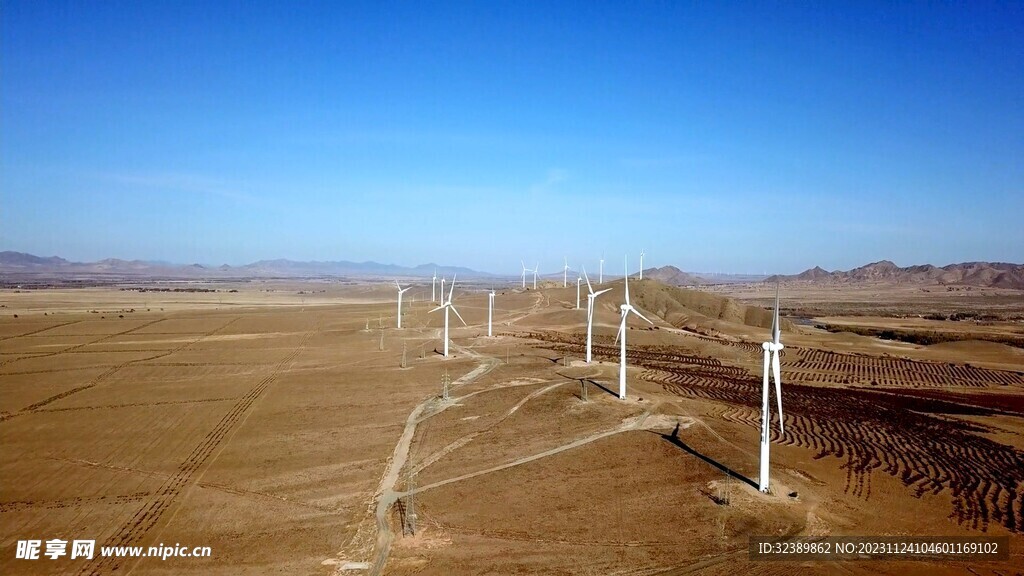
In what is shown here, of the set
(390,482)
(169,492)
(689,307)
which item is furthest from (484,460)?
(689,307)

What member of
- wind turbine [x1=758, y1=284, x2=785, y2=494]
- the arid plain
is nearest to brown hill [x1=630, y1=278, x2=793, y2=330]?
the arid plain

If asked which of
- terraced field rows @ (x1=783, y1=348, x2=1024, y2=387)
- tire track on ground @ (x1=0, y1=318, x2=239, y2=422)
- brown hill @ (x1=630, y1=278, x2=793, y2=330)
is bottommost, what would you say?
terraced field rows @ (x1=783, y1=348, x2=1024, y2=387)

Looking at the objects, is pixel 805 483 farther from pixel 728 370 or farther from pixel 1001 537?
pixel 728 370

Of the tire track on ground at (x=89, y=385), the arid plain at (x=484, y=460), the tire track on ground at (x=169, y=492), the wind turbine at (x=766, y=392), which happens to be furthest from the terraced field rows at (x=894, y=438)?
the tire track on ground at (x=89, y=385)

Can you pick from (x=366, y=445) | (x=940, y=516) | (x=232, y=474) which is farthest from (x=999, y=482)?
(x=232, y=474)

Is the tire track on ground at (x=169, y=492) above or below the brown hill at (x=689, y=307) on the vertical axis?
below

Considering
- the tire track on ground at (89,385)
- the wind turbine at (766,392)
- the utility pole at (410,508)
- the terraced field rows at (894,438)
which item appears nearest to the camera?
the utility pole at (410,508)

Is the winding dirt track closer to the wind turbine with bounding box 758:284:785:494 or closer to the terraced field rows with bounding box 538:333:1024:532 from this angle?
the wind turbine with bounding box 758:284:785:494

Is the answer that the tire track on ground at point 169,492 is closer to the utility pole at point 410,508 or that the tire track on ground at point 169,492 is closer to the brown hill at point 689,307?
the utility pole at point 410,508

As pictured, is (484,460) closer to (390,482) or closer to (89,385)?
(390,482)
